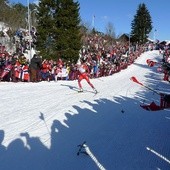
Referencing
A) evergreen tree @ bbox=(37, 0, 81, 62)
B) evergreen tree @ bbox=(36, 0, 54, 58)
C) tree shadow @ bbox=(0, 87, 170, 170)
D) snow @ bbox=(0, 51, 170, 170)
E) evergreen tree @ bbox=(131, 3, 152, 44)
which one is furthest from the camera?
evergreen tree @ bbox=(131, 3, 152, 44)

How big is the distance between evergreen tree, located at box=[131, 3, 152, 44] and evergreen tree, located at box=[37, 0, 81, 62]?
49558mm

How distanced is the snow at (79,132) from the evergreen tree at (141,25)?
72.0m

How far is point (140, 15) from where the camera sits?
88.8 meters

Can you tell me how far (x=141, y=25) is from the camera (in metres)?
87.1

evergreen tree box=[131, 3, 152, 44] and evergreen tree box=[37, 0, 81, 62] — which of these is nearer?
evergreen tree box=[37, 0, 81, 62]

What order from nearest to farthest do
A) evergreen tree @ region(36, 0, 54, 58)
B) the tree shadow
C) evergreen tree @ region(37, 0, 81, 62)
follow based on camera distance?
the tree shadow, evergreen tree @ region(36, 0, 54, 58), evergreen tree @ region(37, 0, 81, 62)

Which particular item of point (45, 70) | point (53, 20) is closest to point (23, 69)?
point (45, 70)

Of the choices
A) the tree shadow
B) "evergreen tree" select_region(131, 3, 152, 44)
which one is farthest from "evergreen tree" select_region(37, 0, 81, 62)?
"evergreen tree" select_region(131, 3, 152, 44)

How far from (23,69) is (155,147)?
14.5 metres

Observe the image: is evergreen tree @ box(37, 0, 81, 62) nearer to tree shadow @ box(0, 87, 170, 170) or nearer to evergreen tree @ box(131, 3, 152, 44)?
tree shadow @ box(0, 87, 170, 170)

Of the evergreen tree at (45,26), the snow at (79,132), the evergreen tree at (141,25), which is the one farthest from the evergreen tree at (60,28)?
the evergreen tree at (141,25)

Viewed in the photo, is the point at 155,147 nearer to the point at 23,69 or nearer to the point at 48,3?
the point at 23,69

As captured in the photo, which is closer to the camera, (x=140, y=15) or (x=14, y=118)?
(x=14, y=118)

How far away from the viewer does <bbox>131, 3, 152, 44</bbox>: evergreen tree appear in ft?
286
